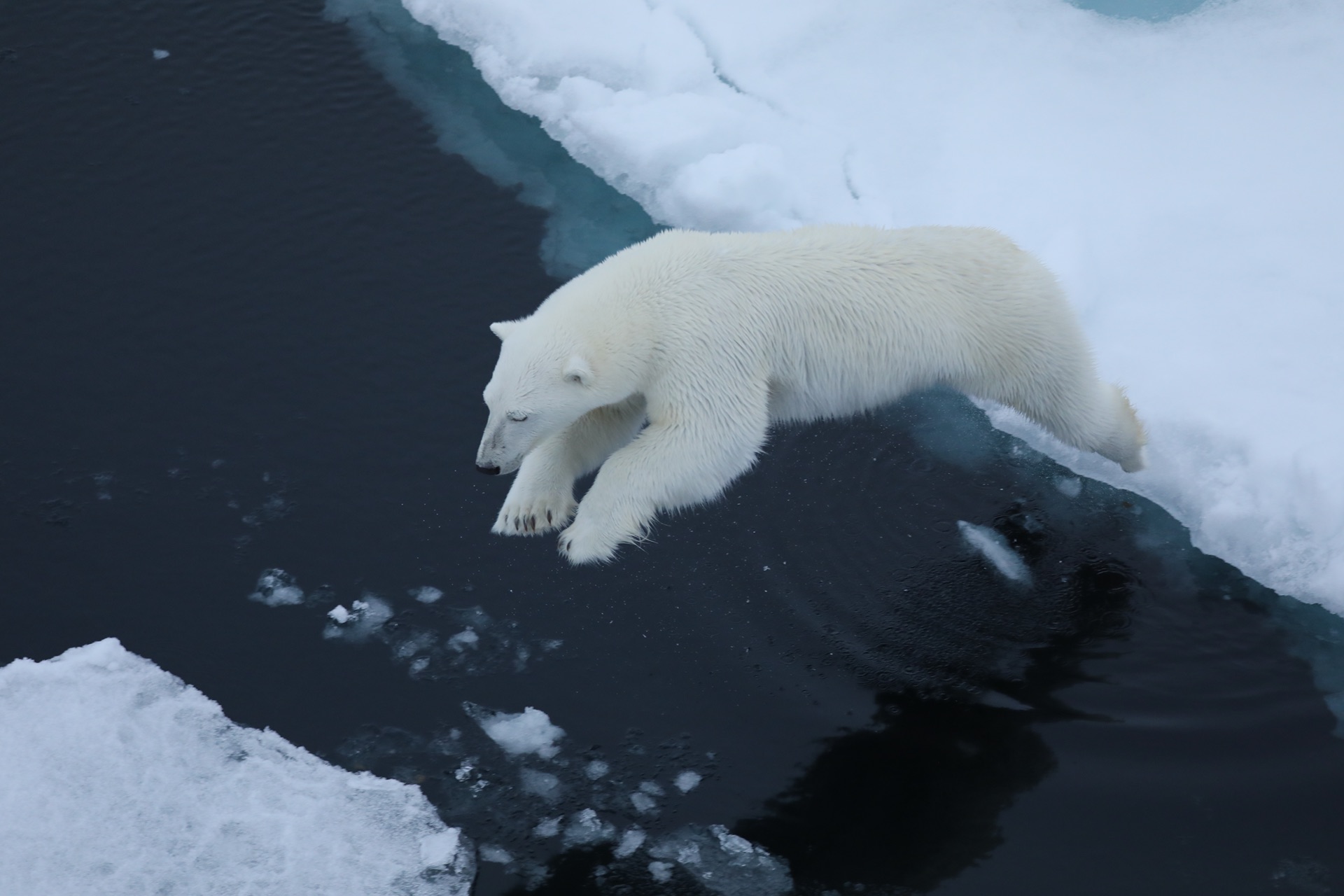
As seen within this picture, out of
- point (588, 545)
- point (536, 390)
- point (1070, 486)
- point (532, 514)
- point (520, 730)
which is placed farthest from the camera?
point (1070, 486)

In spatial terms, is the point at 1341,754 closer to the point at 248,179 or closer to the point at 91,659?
the point at 91,659

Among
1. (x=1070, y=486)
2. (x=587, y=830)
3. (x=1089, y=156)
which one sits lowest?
(x=587, y=830)

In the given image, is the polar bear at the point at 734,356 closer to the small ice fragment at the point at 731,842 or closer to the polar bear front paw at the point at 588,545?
the polar bear front paw at the point at 588,545

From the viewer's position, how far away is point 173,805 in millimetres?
4016

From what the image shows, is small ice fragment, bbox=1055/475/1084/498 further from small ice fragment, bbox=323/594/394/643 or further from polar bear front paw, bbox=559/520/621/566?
small ice fragment, bbox=323/594/394/643

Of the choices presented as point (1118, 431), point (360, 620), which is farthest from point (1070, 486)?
point (360, 620)

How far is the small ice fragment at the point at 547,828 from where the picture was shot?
3980 millimetres

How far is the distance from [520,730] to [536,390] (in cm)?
123

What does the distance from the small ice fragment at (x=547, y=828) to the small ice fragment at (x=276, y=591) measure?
136 cm

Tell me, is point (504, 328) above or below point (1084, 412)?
below

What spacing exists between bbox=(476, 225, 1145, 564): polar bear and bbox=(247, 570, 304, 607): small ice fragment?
831 mm

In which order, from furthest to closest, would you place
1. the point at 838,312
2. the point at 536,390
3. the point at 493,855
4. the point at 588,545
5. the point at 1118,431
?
1. the point at 1118,431
2. the point at 838,312
3. the point at 588,545
4. the point at 536,390
5. the point at 493,855

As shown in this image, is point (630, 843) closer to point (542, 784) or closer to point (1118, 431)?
point (542, 784)

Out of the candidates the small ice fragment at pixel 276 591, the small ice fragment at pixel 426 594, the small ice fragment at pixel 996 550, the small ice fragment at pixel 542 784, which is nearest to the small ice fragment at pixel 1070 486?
the small ice fragment at pixel 996 550
